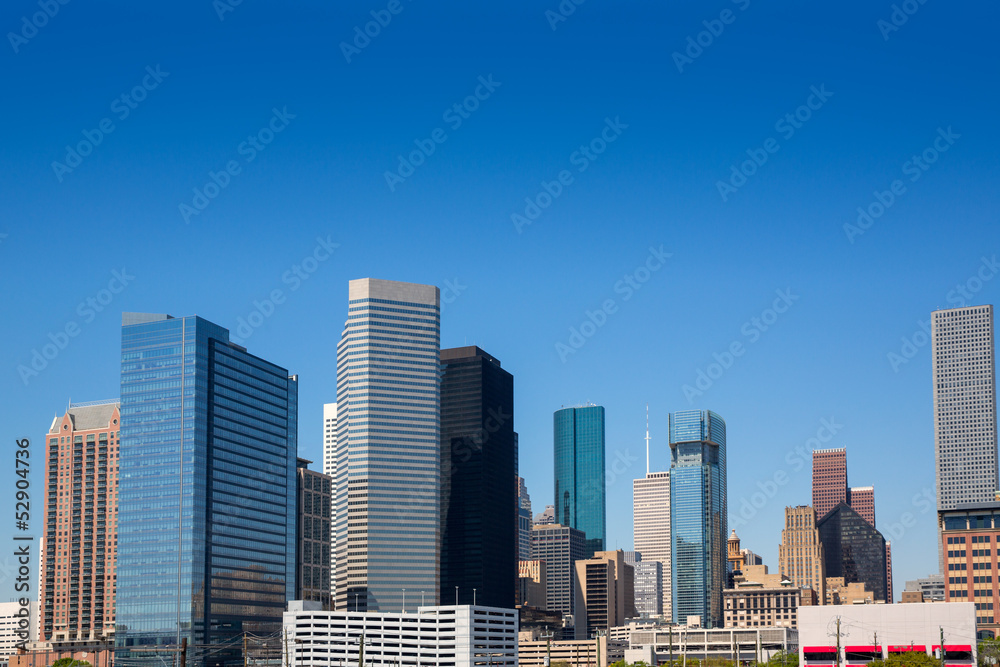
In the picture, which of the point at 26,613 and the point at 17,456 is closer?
the point at 17,456

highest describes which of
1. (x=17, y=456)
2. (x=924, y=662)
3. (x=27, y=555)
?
(x=17, y=456)

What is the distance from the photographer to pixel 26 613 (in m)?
192

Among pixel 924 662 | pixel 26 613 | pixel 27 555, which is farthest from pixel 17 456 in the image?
pixel 924 662

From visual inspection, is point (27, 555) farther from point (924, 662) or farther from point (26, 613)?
point (924, 662)

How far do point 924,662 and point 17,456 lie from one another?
14258 cm

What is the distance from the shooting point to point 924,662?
655ft

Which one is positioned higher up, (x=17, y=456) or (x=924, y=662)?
(x=17, y=456)

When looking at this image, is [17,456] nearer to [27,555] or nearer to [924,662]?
[27,555]

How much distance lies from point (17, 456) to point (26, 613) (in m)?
42.2

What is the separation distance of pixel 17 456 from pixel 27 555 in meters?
16.4

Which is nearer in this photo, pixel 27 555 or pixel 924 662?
pixel 27 555

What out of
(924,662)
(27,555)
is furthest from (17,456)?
(924,662)

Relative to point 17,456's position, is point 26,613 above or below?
below

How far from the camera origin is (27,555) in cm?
16912
